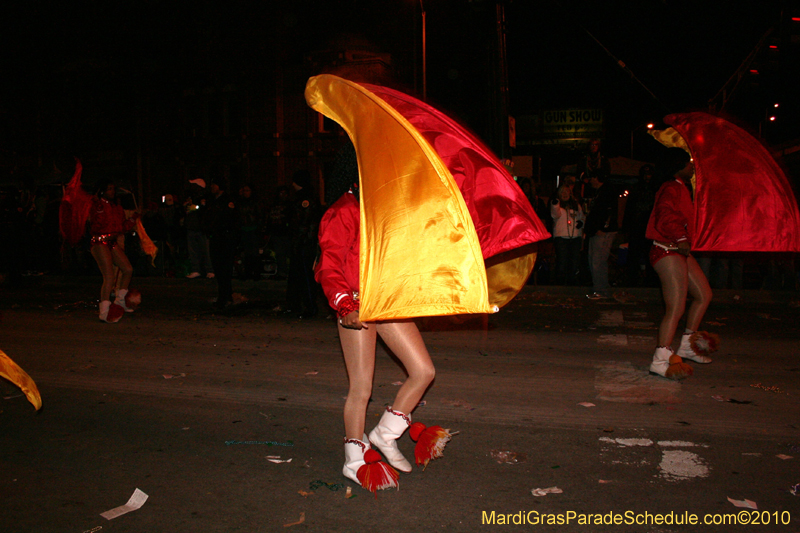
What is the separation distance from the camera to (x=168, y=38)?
3172cm

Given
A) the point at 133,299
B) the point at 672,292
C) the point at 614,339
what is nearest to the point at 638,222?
the point at 614,339

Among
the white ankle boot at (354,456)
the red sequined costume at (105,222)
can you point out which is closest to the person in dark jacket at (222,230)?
the red sequined costume at (105,222)

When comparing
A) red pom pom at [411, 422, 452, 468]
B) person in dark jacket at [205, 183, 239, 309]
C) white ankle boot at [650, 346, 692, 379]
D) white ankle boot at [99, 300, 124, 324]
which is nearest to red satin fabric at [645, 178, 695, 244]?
white ankle boot at [650, 346, 692, 379]

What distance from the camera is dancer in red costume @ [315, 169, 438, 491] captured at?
3363 millimetres

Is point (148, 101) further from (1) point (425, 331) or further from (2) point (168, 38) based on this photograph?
(1) point (425, 331)

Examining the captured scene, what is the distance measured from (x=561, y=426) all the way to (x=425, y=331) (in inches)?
144

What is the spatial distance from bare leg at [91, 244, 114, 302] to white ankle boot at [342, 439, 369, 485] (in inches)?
257

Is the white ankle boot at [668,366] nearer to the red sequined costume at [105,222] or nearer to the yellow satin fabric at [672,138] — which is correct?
the yellow satin fabric at [672,138]

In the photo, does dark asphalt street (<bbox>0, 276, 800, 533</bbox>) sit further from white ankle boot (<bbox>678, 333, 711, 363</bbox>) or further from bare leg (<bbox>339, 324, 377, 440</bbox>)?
bare leg (<bbox>339, 324, 377, 440</bbox>)

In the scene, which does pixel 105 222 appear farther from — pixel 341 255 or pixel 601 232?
pixel 601 232

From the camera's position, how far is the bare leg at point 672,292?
5680mm

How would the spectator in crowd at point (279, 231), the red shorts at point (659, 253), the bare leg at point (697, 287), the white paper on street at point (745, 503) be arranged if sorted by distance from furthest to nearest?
the spectator in crowd at point (279, 231), the bare leg at point (697, 287), the red shorts at point (659, 253), the white paper on street at point (745, 503)

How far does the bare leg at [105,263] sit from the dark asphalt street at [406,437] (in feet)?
2.64

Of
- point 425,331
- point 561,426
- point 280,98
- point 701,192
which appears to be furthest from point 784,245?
point 280,98
